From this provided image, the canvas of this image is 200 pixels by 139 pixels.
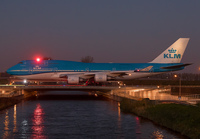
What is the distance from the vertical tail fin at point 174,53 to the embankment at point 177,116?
3381 cm

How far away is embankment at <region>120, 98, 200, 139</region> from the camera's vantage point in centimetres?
3100

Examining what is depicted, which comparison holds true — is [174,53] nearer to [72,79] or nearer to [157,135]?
[72,79]

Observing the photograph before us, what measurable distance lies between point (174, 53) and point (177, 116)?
4716 cm

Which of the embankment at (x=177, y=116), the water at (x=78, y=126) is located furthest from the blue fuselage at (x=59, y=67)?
the embankment at (x=177, y=116)

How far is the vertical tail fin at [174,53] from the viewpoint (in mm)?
79750

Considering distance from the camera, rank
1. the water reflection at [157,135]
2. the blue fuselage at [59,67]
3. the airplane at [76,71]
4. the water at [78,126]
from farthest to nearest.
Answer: the blue fuselage at [59,67], the airplane at [76,71], the water at [78,126], the water reflection at [157,135]

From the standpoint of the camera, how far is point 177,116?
35.2 meters

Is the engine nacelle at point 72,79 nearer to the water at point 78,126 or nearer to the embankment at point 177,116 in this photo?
the water at point 78,126

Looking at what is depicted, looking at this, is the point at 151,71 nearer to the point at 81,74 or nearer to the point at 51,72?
the point at 81,74

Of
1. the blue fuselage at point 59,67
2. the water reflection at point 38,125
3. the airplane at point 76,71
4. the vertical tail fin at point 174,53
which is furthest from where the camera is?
the vertical tail fin at point 174,53

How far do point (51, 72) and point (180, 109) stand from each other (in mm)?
40781

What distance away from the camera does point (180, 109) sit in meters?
36.6

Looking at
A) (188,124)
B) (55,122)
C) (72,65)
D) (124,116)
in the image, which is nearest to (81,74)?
(72,65)

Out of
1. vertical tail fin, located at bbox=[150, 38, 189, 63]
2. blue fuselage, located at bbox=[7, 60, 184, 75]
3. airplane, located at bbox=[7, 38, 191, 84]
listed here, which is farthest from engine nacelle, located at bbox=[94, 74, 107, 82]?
vertical tail fin, located at bbox=[150, 38, 189, 63]
